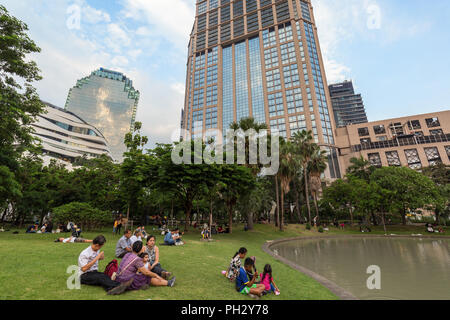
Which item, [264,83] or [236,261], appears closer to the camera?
[236,261]

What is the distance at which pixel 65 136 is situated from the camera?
8419cm

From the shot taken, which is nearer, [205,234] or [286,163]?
[205,234]

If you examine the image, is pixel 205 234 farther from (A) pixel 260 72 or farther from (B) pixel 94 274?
(A) pixel 260 72

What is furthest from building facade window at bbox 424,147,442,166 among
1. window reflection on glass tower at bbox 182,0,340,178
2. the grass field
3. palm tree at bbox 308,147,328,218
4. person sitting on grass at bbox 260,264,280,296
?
person sitting on grass at bbox 260,264,280,296

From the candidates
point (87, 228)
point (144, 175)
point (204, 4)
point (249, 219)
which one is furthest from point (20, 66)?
point (204, 4)

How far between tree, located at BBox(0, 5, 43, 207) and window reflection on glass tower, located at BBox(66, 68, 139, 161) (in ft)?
518

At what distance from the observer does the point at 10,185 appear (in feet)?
40.4

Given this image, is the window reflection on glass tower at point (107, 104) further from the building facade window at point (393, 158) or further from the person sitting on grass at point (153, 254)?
the person sitting on grass at point (153, 254)

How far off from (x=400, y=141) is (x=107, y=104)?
617 feet

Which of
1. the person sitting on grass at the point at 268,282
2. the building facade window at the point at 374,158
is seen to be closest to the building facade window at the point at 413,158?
the building facade window at the point at 374,158

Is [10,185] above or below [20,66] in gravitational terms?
below

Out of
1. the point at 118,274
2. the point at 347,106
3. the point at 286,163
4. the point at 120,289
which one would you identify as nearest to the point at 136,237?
the point at 118,274

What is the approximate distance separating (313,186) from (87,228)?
3575cm
